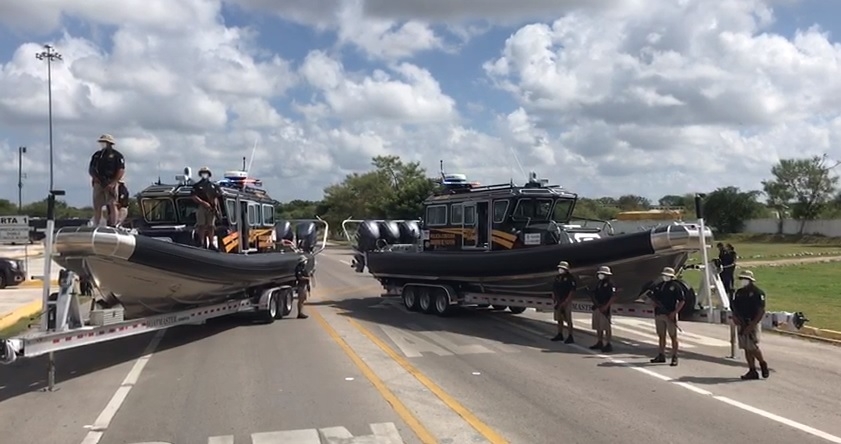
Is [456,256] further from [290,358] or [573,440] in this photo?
[573,440]

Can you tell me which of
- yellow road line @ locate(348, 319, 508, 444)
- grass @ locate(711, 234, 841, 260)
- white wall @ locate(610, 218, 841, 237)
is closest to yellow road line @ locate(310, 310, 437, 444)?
yellow road line @ locate(348, 319, 508, 444)

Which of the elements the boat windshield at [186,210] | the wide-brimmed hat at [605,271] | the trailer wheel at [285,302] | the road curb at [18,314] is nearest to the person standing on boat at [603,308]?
the wide-brimmed hat at [605,271]

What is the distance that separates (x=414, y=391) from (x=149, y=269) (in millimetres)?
4567

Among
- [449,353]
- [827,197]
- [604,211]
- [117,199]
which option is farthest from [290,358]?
[827,197]

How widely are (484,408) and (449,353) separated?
3727 millimetres

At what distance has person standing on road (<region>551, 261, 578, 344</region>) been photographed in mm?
13391

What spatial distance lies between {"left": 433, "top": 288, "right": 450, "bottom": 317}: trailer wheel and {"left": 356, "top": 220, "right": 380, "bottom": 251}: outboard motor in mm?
4226

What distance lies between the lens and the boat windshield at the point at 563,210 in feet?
56.6

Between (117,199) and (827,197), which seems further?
(827,197)

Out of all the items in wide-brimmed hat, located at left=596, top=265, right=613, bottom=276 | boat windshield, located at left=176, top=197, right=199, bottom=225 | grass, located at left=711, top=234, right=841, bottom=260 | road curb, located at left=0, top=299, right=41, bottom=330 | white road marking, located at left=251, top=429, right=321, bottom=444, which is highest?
boat windshield, located at left=176, top=197, right=199, bottom=225

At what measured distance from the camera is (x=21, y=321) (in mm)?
17016

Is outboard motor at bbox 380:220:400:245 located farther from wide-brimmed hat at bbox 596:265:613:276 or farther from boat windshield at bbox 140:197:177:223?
wide-brimmed hat at bbox 596:265:613:276

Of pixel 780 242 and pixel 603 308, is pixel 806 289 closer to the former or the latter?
pixel 603 308

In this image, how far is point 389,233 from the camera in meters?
22.0
